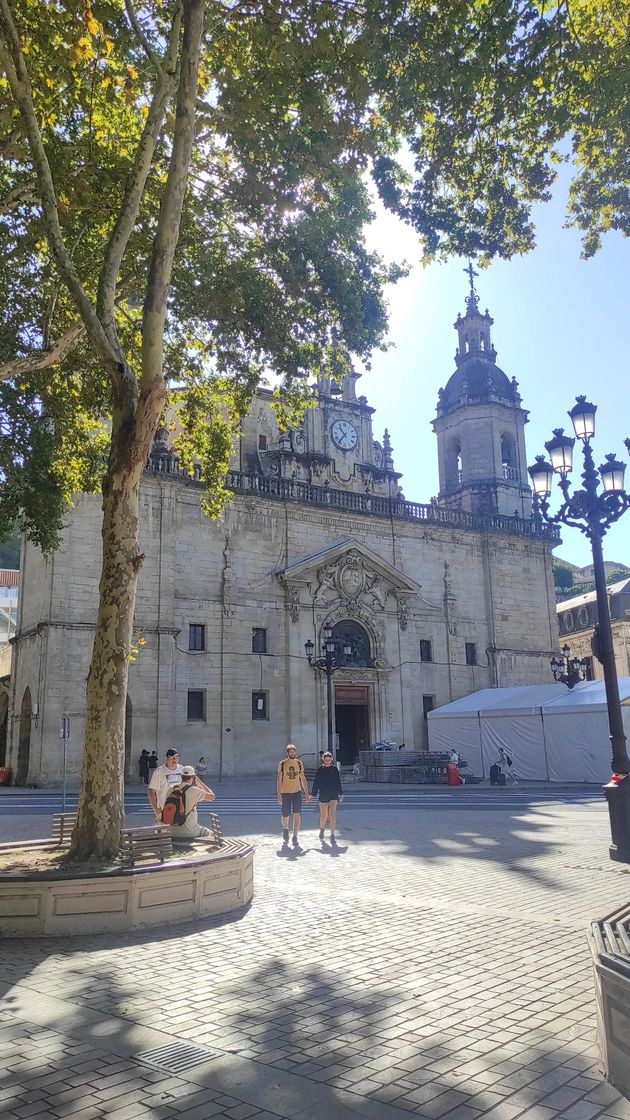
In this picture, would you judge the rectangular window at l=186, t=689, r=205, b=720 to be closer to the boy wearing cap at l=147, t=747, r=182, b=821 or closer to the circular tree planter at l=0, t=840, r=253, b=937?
the boy wearing cap at l=147, t=747, r=182, b=821

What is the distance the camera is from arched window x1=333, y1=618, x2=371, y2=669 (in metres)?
35.3

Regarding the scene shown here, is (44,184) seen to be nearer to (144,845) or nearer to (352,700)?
(144,845)

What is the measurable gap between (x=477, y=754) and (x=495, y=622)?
10.5 m

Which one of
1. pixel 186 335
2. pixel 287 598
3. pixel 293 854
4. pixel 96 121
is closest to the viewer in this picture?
pixel 293 854

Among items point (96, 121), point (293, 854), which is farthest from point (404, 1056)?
point (96, 121)

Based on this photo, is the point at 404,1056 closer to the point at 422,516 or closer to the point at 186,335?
the point at 186,335

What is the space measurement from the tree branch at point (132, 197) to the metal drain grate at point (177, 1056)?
7607mm

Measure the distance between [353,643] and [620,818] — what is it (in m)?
25.3

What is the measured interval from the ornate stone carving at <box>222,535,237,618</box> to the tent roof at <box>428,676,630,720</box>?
32.0 ft

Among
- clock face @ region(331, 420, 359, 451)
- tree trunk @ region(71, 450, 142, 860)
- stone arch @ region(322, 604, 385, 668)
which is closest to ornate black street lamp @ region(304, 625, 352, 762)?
stone arch @ region(322, 604, 385, 668)

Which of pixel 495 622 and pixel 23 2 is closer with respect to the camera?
pixel 23 2

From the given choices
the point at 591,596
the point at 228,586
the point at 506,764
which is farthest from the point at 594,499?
the point at 591,596

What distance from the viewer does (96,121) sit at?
13.5 metres

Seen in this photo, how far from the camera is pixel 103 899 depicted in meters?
7.27
